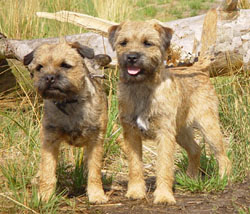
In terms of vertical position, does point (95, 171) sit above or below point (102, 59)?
below

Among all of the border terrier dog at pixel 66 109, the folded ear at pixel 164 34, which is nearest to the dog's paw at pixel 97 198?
the border terrier dog at pixel 66 109

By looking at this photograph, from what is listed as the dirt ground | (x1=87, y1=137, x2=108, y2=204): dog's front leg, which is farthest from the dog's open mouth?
the dirt ground

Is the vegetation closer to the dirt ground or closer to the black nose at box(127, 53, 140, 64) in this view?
the dirt ground

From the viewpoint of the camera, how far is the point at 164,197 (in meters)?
4.65

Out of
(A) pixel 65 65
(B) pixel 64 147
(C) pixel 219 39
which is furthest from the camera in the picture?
(C) pixel 219 39

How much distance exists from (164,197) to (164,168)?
29 centimetres

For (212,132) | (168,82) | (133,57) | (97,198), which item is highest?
(133,57)

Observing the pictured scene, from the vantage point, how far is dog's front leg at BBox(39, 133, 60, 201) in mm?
4648

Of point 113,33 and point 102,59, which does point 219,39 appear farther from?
point 113,33

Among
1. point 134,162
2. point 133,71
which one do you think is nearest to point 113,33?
point 133,71

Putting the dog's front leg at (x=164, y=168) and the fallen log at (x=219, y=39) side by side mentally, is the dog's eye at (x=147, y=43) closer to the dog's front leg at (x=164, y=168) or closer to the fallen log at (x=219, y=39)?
the dog's front leg at (x=164, y=168)

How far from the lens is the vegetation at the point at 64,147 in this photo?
4629mm

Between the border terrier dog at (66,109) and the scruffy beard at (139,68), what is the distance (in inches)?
18.8

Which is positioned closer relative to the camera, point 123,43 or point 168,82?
point 123,43
